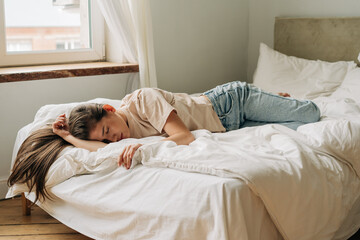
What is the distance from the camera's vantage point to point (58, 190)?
184 centimetres

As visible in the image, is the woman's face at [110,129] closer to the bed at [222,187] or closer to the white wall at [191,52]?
the bed at [222,187]

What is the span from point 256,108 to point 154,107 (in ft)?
1.86

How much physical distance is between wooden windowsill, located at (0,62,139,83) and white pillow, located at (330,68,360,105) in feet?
4.10

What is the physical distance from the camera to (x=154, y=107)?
2.01 metres

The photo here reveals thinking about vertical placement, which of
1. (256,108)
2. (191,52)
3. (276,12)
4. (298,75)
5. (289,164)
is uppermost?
(276,12)

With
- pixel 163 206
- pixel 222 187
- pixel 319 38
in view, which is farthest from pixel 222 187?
pixel 319 38

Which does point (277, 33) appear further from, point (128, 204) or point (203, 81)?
point (128, 204)

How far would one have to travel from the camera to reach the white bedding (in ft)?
4.75

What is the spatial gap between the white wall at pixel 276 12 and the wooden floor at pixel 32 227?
2094mm

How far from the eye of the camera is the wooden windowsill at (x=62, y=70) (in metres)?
2.48

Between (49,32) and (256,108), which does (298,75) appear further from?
(49,32)

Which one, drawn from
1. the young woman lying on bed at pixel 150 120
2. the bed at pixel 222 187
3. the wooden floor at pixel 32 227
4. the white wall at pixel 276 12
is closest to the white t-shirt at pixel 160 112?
the young woman lying on bed at pixel 150 120

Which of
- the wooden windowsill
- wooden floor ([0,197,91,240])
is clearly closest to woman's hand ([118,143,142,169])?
wooden floor ([0,197,91,240])

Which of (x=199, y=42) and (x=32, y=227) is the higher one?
(x=199, y=42)
